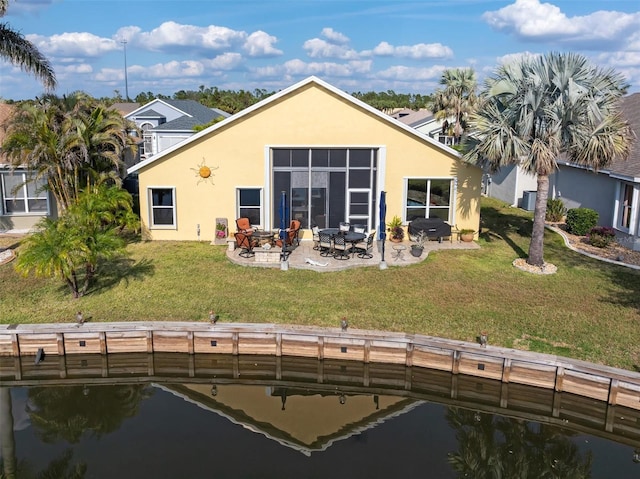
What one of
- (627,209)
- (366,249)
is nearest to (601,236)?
(627,209)

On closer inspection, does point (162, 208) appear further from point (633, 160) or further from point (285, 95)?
point (633, 160)

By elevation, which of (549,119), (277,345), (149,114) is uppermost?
(149,114)

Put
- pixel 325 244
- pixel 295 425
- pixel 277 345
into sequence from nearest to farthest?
pixel 295 425
pixel 277 345
pixel 325 244

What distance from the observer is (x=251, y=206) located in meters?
22.2

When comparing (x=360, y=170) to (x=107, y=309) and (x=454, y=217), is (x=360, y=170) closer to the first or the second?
(x=454, y=217)

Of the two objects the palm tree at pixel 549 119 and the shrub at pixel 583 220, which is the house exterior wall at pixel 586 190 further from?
the palm tree at pixel 549 119

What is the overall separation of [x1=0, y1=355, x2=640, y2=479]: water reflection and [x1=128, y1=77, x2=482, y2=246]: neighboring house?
8.60 metres

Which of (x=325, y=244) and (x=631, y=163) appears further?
(x=631, y=163)

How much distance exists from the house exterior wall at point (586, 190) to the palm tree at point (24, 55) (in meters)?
20.8

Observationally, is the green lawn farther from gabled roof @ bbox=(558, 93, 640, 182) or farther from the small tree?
gabled roof @ bbox=(558, 93, 640, 182)

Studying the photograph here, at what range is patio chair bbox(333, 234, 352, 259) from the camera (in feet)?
63.1

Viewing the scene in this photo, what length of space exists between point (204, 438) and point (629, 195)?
59.0 ft

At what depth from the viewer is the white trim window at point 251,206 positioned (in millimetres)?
22125

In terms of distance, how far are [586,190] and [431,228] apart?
27.1ft
